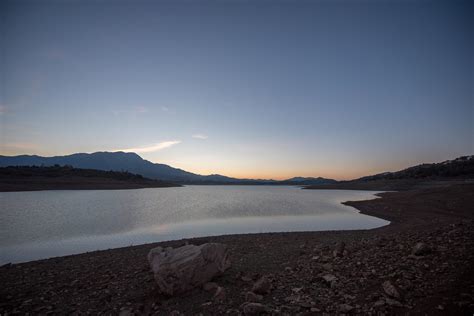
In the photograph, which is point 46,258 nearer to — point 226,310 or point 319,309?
point 226,310

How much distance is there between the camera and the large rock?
277 inches

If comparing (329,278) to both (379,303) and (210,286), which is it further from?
(210,286)

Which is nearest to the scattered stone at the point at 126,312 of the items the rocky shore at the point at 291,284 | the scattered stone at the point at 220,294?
the rocky shore at the point at 291,284

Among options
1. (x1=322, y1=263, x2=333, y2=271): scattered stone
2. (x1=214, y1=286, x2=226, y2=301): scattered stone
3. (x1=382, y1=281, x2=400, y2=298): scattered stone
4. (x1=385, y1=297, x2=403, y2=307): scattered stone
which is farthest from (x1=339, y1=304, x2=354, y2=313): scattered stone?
(x1=214, y1=286, x2=226, y2=301): scattered stone

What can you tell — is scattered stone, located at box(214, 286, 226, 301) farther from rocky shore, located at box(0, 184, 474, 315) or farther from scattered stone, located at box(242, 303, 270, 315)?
scattered stone, located at box(242, 303, 270, 315)

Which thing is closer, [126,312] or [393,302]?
[393,302]

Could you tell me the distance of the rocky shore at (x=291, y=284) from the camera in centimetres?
557

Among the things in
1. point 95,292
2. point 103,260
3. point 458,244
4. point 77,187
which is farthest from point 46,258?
point 77,187

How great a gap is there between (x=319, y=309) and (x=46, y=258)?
13.0m

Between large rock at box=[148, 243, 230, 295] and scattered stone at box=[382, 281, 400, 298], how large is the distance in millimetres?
4461

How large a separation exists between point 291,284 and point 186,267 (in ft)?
10.2

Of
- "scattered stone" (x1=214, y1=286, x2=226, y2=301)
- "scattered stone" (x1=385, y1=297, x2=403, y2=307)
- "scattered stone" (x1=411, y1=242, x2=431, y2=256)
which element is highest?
"scattered stone" (x1=411, y1=242, x2=431, y2=256)

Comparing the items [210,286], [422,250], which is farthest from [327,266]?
[210,286]

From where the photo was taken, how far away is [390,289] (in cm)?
571
